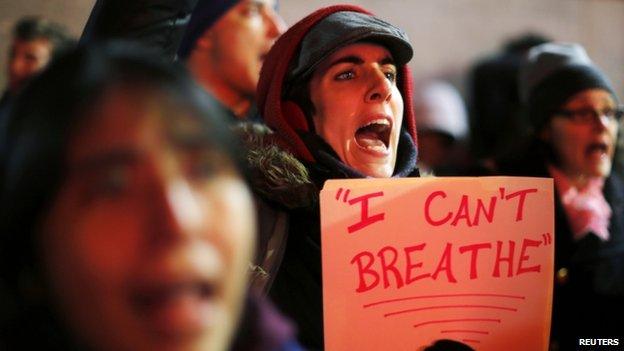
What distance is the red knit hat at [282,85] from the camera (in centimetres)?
131

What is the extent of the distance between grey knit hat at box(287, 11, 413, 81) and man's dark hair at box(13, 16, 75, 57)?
0.49 meters

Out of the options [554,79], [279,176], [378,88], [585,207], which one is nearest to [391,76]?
[378,88]

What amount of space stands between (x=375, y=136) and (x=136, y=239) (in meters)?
0.75

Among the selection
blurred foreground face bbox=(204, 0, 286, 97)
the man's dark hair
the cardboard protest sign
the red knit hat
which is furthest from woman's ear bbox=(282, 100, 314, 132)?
blurred foreground face bbox=(204, 0, 286, 97)

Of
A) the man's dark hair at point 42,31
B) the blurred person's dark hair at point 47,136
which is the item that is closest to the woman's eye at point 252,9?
the man's dark hair at point 42,31

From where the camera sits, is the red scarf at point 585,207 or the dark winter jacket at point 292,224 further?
the red scarf at point 585,207

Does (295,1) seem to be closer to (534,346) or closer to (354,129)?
(354,129)

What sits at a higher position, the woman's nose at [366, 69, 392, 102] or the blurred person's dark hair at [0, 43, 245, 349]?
the woman's nose at [366, 69, 392, 102]

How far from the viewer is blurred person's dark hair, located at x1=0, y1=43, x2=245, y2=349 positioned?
2.01 feet

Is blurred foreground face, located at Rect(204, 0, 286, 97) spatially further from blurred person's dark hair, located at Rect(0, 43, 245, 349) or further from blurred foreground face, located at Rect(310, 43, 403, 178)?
blurred person's dark hair, located at Rect(0, 43, 245, 349)

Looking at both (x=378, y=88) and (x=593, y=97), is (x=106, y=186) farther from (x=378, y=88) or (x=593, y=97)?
(x=593, y=97)

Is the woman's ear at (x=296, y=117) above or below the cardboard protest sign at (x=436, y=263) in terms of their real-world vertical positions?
above

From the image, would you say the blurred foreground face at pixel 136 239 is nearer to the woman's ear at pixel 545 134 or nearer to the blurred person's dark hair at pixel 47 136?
the blurred person's dark hair at pixel 47 136

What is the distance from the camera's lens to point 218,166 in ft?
2.11
